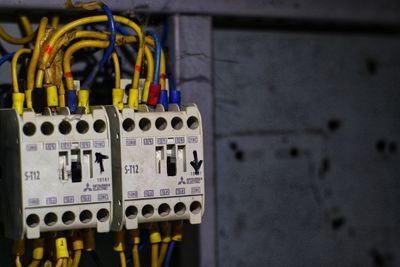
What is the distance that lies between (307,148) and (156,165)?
1.85 feet

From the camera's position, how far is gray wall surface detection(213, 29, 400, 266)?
1666mm

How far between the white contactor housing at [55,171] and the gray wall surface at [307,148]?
453 millimetres

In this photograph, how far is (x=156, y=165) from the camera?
1.27 m

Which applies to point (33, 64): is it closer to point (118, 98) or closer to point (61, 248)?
point (118, 98)

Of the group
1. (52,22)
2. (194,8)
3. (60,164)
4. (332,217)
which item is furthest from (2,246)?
(332,217)

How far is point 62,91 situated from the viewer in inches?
51.0

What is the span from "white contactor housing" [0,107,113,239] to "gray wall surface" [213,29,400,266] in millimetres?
453

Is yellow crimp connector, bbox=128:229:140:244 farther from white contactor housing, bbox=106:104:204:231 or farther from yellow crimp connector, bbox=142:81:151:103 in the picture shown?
yellow crimp connector, bbox=142:81:151:103

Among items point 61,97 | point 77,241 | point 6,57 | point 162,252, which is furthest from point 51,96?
point 162,252

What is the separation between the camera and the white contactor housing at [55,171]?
119cm

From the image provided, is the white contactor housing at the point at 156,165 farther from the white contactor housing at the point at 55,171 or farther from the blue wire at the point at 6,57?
the blue wire at the point at 6,57

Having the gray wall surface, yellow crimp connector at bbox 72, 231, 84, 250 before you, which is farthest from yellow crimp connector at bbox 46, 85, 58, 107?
the gray wall surface

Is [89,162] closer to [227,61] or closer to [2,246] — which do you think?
[2,246]

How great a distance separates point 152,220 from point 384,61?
0.83 meters
